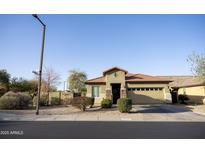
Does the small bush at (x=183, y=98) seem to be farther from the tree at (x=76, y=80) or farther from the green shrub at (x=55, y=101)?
the tree at (x=76, y=80)

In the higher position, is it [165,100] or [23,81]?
[23,81]

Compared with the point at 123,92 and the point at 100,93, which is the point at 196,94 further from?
the point at 100,93

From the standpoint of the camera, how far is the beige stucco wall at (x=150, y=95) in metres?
24.2

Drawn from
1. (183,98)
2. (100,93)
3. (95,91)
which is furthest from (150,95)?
(95,91)

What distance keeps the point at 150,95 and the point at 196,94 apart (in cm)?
761

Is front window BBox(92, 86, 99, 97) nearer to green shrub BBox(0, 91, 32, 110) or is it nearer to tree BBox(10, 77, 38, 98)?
green shrub BBox(0, 91, 32, 110)

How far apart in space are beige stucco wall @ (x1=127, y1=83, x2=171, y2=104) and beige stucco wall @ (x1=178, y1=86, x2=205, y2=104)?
5.07m

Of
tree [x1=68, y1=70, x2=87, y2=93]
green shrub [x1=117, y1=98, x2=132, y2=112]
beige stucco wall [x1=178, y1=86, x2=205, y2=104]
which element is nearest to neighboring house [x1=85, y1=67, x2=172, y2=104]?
beige stucco wall [x1=178, y1=86, x2=205, y2=104]

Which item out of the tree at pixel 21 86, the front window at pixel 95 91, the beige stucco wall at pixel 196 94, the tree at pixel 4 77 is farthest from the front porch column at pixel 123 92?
the tree at pixel 4 77
